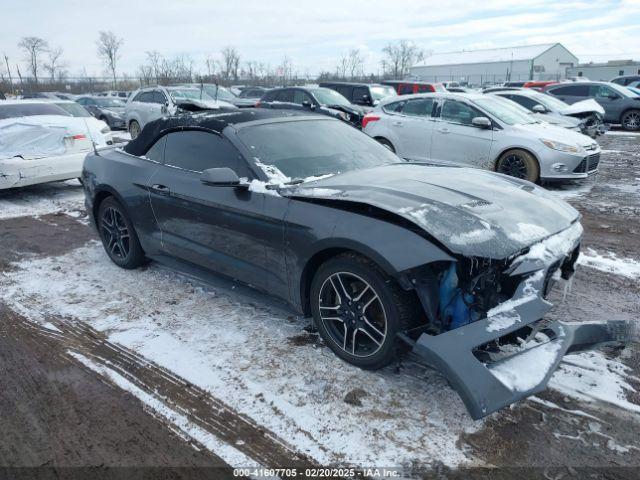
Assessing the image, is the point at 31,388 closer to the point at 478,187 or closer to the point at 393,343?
the point at 393,343

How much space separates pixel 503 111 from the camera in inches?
339

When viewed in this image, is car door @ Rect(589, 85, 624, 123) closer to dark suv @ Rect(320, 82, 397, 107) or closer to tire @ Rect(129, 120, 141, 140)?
dark suv @ Rect(320, 82, 397, 107)

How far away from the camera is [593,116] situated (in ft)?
44.0

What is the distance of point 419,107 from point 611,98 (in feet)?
38.1

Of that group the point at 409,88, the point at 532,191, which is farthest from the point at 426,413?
the point at 409,88

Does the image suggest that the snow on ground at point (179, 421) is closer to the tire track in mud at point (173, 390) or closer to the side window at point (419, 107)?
the tire track in mud at point (173, 390)

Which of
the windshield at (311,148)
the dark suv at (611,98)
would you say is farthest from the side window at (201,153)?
the dark suv at (611,98)

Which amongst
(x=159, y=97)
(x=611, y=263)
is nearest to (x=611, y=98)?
(x=611, y=263)

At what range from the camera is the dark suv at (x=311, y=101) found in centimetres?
1329

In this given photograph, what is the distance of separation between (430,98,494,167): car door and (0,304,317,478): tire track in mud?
6.73 m

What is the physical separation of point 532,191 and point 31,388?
3736mm

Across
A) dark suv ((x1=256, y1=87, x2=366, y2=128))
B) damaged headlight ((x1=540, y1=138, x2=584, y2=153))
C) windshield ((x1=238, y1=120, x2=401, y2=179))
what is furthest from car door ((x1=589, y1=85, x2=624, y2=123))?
windshield ((x1=238, y1=120, x2=401, y2=179))

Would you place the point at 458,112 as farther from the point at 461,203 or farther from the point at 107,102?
the point at 107,102

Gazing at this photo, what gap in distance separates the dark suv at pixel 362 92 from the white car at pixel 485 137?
623cm
